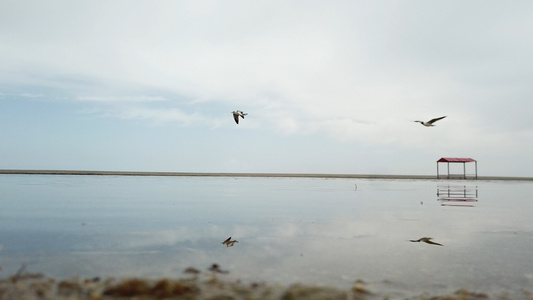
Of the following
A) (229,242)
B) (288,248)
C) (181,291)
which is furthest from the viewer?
(229,242)

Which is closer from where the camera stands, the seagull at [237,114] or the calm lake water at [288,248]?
the calm lake water at [288,248]

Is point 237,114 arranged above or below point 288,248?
above

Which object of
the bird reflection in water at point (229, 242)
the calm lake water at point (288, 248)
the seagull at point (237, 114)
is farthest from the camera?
the seagull at point (237, 114)

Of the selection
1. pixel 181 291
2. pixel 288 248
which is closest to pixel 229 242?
pixel 288 248

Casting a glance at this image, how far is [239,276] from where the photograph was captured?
24.9 ft

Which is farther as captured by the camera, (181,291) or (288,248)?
(288,248)

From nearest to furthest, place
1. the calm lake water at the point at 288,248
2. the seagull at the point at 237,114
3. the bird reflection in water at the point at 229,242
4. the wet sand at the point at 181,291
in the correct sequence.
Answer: the wet sand at the point at 181,291 < the calm lake water at the point at 288,248 < the bird reflection in water at the point at 229,242 < the seagull at the point at 237,114

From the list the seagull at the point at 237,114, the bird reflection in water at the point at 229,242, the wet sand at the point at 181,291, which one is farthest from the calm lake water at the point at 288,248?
the seagull at the point at 237,114

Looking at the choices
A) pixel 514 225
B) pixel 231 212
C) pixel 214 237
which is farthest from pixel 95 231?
pixel 514 225

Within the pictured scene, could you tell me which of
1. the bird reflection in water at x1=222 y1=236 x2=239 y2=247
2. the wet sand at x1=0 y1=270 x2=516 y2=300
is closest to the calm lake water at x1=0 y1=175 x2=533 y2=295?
the bird reflection in water at x1=222 y1=236 x2=239 y2=247

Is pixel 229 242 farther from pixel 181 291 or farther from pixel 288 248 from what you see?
pixel 181 291

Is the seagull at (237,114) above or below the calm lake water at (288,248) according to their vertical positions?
above

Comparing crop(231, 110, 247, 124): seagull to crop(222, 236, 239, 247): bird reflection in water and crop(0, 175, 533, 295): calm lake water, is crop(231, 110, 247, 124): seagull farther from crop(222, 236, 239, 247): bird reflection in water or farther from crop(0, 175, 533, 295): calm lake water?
crop(222, 236, 239, 247): bird reflection in water

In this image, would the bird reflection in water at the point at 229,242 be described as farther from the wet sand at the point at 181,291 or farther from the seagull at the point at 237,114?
the seagull at the point at 237,114
